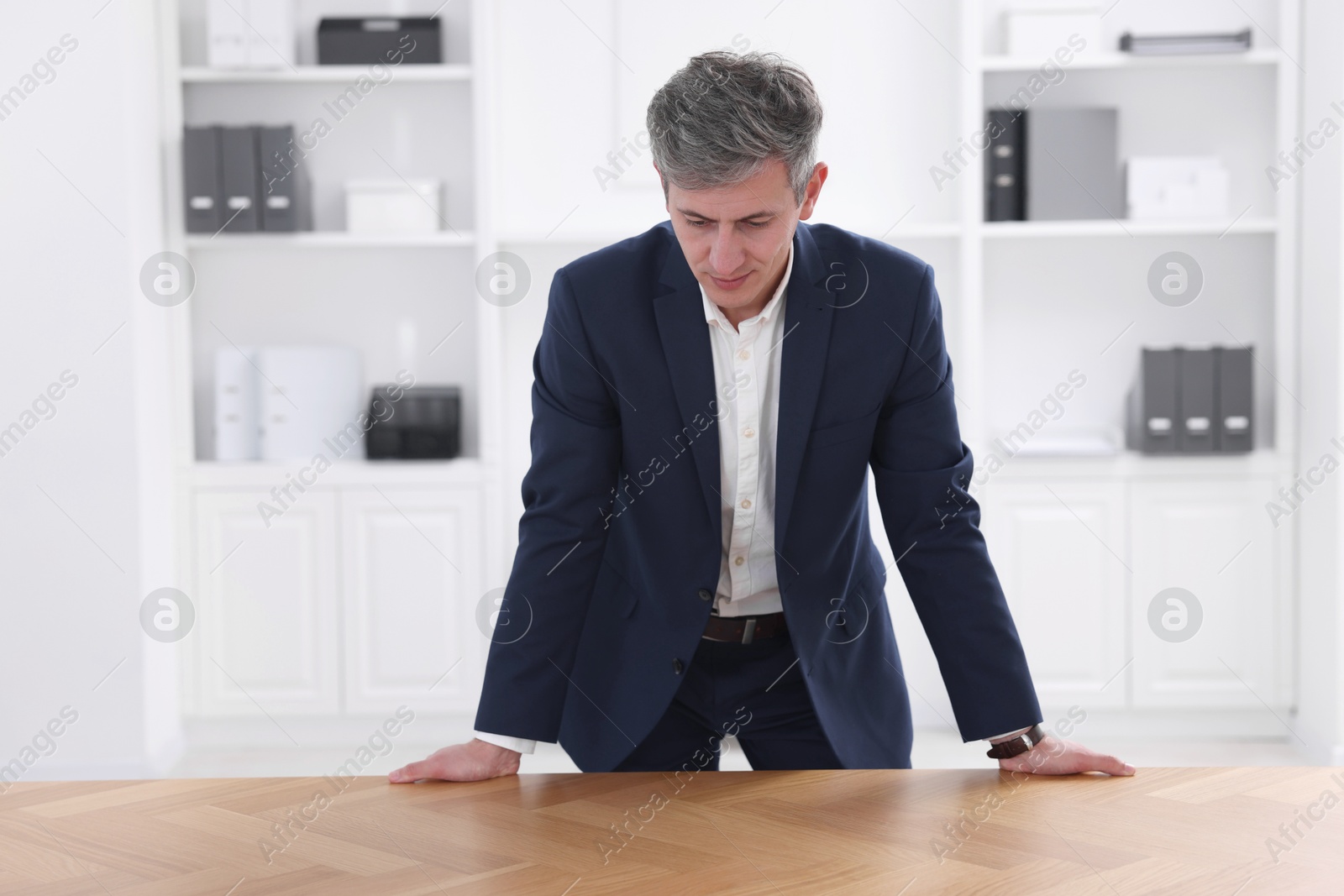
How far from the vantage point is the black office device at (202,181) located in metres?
3.34

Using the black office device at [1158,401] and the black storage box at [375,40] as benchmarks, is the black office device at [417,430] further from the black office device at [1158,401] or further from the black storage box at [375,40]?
the black office device at [1158,401]

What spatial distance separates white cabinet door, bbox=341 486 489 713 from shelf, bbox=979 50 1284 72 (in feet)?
6.94

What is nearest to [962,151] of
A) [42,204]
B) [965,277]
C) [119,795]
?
[965,277]

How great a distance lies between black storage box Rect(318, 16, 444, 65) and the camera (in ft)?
11.3

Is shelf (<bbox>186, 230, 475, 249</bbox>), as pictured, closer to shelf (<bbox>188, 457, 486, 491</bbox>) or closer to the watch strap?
shelf (<bbox>188, 457, 486, 491</bbox>)

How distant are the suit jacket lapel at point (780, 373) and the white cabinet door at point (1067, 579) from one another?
2.17m

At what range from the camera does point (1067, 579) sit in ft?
11.5

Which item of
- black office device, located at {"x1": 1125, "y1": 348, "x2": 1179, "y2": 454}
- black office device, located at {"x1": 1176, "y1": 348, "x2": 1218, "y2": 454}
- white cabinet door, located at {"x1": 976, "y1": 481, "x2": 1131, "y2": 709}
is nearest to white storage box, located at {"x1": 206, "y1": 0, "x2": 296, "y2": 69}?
white cabinet door, located at {"x1": 976, "y1": 481, "x2": 1131, "y2": 709}

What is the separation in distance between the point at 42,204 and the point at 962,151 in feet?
8.85

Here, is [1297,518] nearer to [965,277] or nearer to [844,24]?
[965,277]

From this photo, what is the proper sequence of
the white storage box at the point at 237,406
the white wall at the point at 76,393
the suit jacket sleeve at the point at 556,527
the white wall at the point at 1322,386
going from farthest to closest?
1. the white storage box at the point at 237,406
2. the white wall at the point at 1322,386
3. the white wall at the point at 76,393
4. the suit jacket sleeve at the point at 556,527

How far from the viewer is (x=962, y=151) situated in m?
3.46

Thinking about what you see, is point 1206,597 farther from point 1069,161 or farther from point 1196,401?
point 1069,161

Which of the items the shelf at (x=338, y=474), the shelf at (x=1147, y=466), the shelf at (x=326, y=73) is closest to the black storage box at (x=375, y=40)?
the shelf at (x=326, y=73)
